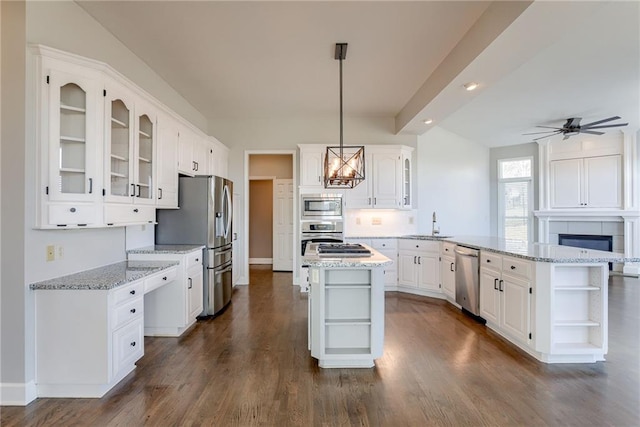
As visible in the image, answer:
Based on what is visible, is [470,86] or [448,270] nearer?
[470,86]

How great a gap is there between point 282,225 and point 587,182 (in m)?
6.69

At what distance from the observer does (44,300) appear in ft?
7.32

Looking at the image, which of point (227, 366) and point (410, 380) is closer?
point (410, 380)

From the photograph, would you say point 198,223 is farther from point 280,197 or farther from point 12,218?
point 280,197

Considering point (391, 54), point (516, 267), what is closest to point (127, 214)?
point (391, 54)

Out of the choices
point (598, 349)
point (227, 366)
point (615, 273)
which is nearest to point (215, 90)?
point (227, 366)

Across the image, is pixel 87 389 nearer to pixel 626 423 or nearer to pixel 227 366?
pixel 227 366

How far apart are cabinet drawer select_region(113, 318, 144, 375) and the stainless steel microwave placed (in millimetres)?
3040

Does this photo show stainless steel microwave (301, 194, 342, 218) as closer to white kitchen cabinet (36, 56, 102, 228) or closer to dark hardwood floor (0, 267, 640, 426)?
dark hardwood floor (0, 267, 640, 426)

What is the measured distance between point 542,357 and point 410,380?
133 centimetres

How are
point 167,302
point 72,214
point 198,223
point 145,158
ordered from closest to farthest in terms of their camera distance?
1. point 72,214
2. point 145,158
3. point 167,302
4. point 198,223

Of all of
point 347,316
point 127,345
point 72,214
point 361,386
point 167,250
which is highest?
point 72,214

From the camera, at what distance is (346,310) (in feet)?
9.28

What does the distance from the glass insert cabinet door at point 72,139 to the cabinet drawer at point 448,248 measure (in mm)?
4258
